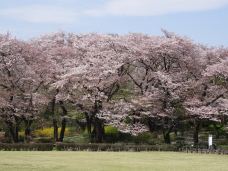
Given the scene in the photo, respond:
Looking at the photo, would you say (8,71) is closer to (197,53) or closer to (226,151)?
(197,53)

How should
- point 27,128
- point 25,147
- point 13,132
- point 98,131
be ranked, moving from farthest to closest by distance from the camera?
1. point 27,128
2. point 98,131
3. point 13,132
4. point 25,147

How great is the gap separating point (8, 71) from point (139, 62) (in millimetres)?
12654

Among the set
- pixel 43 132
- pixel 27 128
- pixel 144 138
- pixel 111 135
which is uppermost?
pixel 27 128

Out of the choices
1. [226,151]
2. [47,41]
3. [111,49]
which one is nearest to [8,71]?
[47,41]

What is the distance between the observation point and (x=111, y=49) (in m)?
46.0

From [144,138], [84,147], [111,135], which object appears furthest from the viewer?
[111,135]

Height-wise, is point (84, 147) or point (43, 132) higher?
point (43, 132)

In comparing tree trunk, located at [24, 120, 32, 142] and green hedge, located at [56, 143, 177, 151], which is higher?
tree trunk, located at [24, 120, 32, 142]

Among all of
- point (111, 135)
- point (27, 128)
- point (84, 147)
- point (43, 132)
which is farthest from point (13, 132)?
point (111, 135)

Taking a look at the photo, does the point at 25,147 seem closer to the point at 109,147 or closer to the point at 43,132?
the point at 109,147

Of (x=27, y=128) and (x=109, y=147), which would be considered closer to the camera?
(x=109, y=147)

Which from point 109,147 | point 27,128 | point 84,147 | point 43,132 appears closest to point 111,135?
point 109,147

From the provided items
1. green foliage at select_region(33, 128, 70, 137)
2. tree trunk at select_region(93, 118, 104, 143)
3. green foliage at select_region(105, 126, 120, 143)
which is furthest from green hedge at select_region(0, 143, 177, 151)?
green foliage at select_region(33, 128, 70, 137)

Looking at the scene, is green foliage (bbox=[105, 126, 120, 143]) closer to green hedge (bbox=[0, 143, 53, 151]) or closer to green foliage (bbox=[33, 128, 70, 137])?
green foliage (bbox=[33, 128, 70, 137])
